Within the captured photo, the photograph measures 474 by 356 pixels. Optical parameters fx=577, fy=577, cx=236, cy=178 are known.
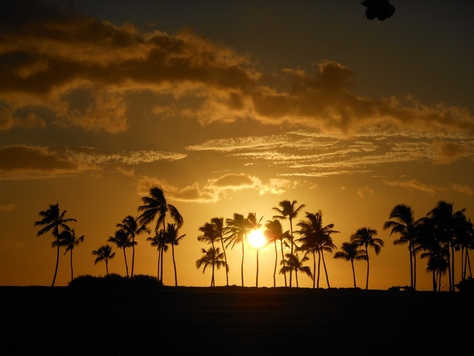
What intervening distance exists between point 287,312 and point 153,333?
36.7 feet

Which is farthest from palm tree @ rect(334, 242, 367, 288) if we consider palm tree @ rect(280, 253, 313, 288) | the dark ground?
the dark ground

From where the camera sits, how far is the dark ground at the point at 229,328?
66.3 ft

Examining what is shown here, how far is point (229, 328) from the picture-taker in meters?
25.1

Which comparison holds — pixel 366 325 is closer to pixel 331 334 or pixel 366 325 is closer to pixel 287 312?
pixel 331 334

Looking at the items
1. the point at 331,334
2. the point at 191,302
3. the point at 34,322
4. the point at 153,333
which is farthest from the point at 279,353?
the point at 191,302

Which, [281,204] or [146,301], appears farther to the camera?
[281,204]

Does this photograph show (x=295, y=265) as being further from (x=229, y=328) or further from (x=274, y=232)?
(x=229, y=328)

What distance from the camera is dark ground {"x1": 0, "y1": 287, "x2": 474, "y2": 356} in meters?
20.2

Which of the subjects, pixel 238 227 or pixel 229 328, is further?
pixel 238 227

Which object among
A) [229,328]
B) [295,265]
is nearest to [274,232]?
[295,265]

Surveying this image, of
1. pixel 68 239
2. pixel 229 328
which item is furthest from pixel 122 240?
pixel 229 328

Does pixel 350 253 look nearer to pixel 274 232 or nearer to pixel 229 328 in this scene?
pixel 274 232

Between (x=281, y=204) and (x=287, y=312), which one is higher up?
(x=281, y=204)

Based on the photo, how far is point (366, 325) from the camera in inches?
1057
